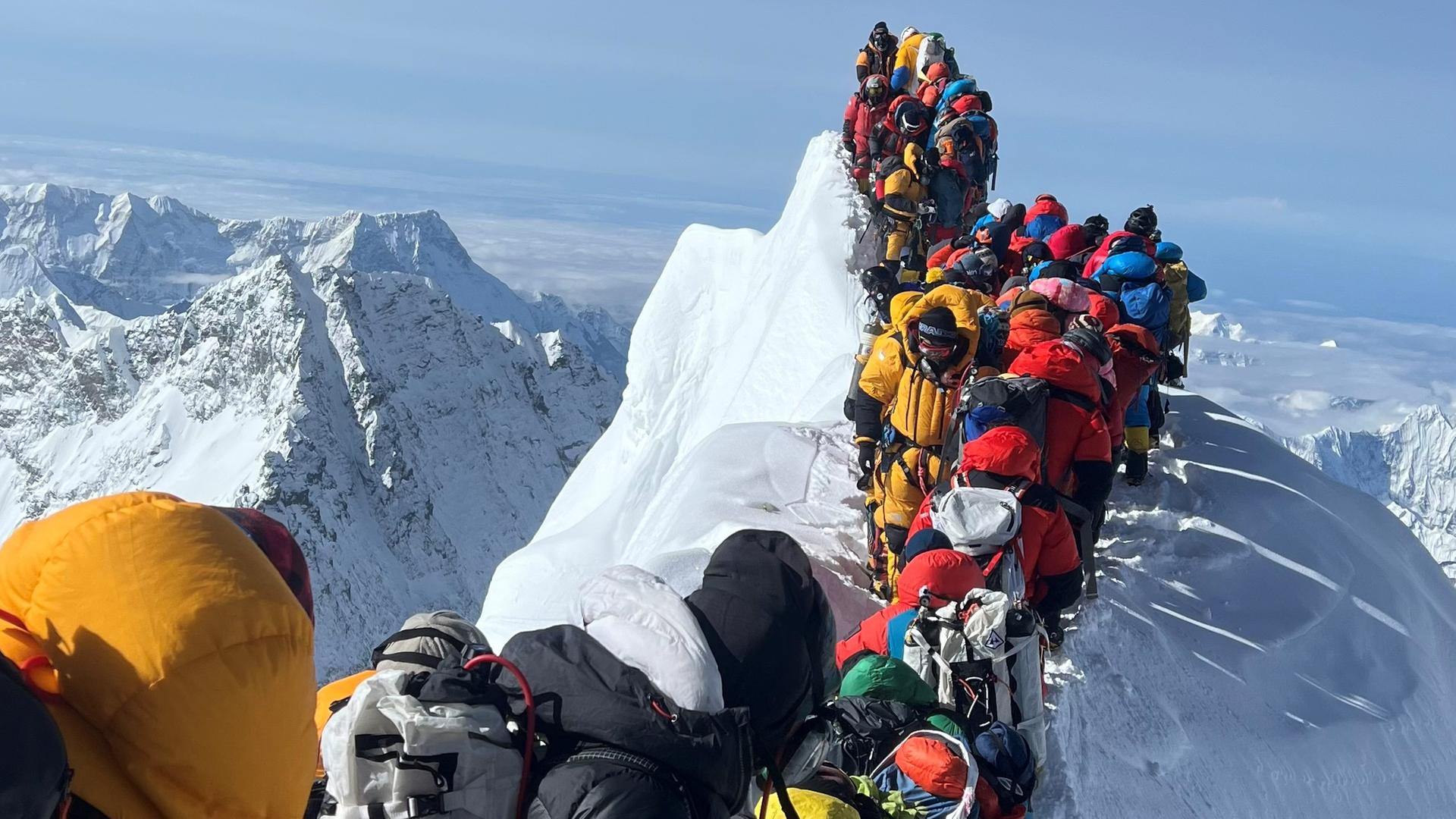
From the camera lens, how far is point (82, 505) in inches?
69.6

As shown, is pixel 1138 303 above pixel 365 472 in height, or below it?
above

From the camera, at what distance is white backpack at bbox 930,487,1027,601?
16.6 ft

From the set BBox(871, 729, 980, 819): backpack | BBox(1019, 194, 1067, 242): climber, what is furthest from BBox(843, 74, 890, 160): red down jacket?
BBox(871, 729, 980, 819): backpack

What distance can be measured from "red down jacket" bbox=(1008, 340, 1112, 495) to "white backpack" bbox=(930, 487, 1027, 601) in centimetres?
90

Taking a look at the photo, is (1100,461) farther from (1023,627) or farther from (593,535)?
(593,535)

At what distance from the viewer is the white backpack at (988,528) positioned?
5.05 meters

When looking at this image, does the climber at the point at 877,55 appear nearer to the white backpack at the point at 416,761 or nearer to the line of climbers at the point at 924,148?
the line of climbers at the point at 924,148

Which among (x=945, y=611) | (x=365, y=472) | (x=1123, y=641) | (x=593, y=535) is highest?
(x=945, y=611)

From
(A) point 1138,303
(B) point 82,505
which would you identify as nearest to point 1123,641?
(A) point 1138,303

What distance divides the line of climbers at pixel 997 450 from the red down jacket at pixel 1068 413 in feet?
0.03

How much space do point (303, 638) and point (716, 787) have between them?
948mm

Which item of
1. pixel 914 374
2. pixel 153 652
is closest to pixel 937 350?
pixel 914 374

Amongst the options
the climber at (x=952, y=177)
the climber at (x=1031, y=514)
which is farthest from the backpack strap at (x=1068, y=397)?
the climber at (x=952, y=177)

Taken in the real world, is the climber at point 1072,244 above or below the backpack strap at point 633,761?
above
